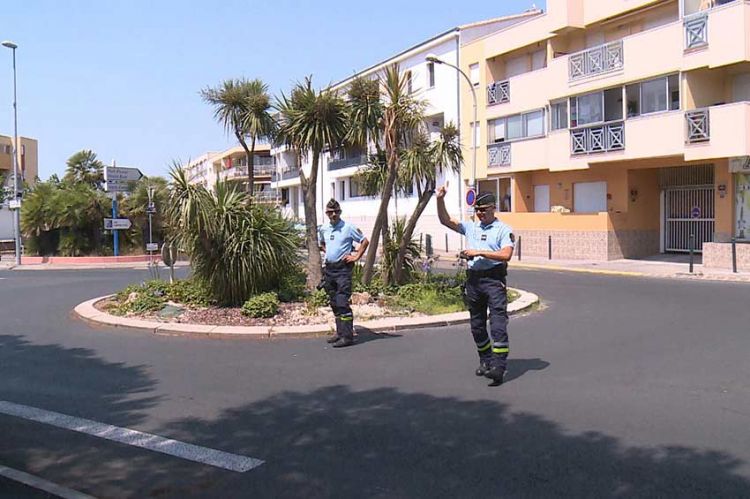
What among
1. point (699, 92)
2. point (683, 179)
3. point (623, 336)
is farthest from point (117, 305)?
point (683, 179)

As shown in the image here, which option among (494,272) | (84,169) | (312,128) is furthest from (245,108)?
(84,169)

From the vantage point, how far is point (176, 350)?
8656mm

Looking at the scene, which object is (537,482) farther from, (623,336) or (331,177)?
(331,177)

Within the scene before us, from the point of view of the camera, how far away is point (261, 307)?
10.3 m

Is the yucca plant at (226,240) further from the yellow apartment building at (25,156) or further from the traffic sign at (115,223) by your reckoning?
the yellow apartment building at (25,156)

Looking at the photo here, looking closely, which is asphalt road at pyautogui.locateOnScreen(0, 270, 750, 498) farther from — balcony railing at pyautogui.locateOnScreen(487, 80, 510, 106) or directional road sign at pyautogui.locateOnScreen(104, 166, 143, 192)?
balcony railing at pyautogui.locateOnScreen(487, 80, 510, 106)

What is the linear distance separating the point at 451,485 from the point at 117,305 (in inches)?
360

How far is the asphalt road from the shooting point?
169 inches

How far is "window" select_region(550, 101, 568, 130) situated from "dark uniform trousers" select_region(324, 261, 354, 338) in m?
18.9

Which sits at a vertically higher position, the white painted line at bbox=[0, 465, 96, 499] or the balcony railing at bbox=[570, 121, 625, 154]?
the balcony railing at bbox=[570, 121, 625, 154]

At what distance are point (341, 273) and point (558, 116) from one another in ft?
63.4

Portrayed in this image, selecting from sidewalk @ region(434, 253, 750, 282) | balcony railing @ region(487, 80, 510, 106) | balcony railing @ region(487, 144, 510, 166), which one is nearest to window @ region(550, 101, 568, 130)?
balcony railing @ region(487, 144, 510, 166)

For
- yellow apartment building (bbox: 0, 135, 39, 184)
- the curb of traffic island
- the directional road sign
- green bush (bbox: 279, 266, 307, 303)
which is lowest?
the curb of traffic island

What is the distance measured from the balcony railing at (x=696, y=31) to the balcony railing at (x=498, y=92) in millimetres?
8829
